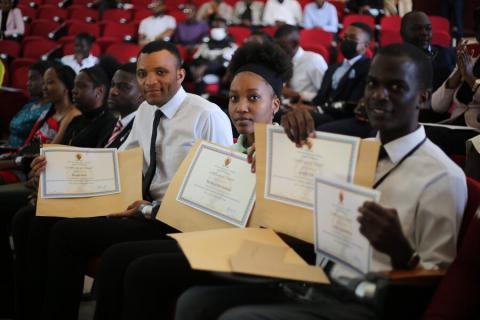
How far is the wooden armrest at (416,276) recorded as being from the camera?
1534mm

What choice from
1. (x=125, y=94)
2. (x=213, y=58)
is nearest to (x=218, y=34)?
(x=213, y=58)

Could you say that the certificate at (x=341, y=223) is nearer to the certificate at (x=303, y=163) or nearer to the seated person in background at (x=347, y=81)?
the certificate at (x=303, y=163)

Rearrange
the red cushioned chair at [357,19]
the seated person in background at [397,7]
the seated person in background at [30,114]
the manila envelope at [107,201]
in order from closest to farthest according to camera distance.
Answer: the manila envelope at [107,201] → the seated person in background at [30,114] → the red cushioned chair at [357,19] → the seated person in background at [397,7]

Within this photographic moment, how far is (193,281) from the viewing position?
6.77 feet

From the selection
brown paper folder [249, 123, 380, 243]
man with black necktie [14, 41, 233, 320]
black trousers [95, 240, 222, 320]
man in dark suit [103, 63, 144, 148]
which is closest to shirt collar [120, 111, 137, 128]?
man in dark suit [103, 63, 144, 148]

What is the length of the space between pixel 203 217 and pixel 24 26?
7.94 m

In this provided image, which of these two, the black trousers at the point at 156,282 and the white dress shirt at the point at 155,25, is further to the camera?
the white dress shirt at the point at 155,25

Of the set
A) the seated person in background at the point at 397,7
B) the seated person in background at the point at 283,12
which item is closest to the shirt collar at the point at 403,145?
the seated person in background at the point at 397,7

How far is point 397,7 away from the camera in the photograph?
797cm

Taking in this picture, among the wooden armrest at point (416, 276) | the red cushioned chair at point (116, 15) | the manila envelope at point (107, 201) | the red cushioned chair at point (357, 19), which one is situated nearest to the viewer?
the wooden armrest at point (416, 276)

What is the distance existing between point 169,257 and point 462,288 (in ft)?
3.00

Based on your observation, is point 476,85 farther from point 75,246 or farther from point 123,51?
point 123,51

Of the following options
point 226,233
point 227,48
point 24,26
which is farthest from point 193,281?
point 24,26

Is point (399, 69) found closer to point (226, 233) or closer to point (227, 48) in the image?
point (226, 233)
